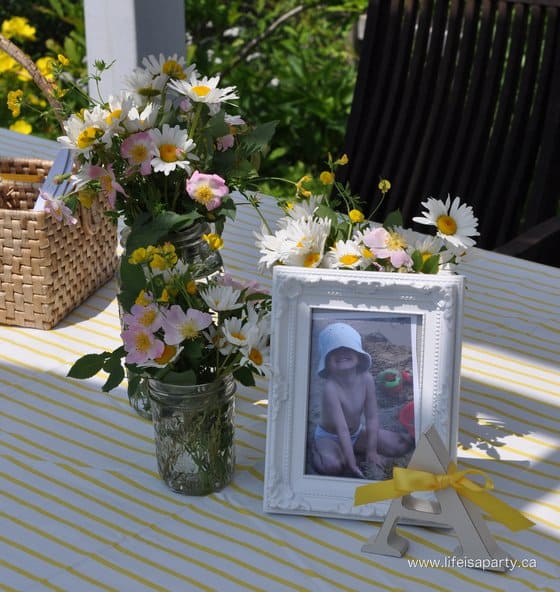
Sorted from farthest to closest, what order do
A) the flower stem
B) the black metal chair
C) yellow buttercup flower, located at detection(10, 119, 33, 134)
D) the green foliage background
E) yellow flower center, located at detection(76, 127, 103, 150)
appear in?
the green foliage background, yellow buttercup flower, located at detection(10, 119, 33, 134), the black metal chair, the flower stem, yellow flower center, located at detection(76, 127, 103, 150)

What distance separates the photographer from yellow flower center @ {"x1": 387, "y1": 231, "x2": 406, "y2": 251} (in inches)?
39.6

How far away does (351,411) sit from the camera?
3.32 feet

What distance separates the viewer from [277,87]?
13.7 feet

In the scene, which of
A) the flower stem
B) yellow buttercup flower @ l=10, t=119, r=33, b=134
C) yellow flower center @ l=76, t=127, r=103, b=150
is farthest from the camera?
yellow buttercup flower @ l=10, t=119, r=33, b=134

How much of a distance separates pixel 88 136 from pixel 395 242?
34 cm

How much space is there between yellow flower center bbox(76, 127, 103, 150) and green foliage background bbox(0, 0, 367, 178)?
8.92 feet

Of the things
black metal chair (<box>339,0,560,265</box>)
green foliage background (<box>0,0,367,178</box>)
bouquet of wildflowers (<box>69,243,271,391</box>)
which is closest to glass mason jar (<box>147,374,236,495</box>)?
bouquet of wildflowers (<box>69,243,271,391</box>)

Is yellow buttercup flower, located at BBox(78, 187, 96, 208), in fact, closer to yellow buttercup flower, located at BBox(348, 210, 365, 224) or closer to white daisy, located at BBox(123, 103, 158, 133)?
white daisy, located at BBox(123, 103, 158, 133)

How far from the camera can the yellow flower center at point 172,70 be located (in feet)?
3.72

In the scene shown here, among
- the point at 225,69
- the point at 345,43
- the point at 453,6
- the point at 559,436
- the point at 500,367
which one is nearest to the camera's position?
the point at 559,436

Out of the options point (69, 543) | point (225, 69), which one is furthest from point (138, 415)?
point (225, 69)

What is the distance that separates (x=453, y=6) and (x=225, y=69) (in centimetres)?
204

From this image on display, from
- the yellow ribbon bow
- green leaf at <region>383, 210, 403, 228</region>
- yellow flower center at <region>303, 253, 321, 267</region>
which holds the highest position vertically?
green leaf at <region>383, 210, 403, 228</region>

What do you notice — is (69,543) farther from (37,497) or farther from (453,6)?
(453,6)
